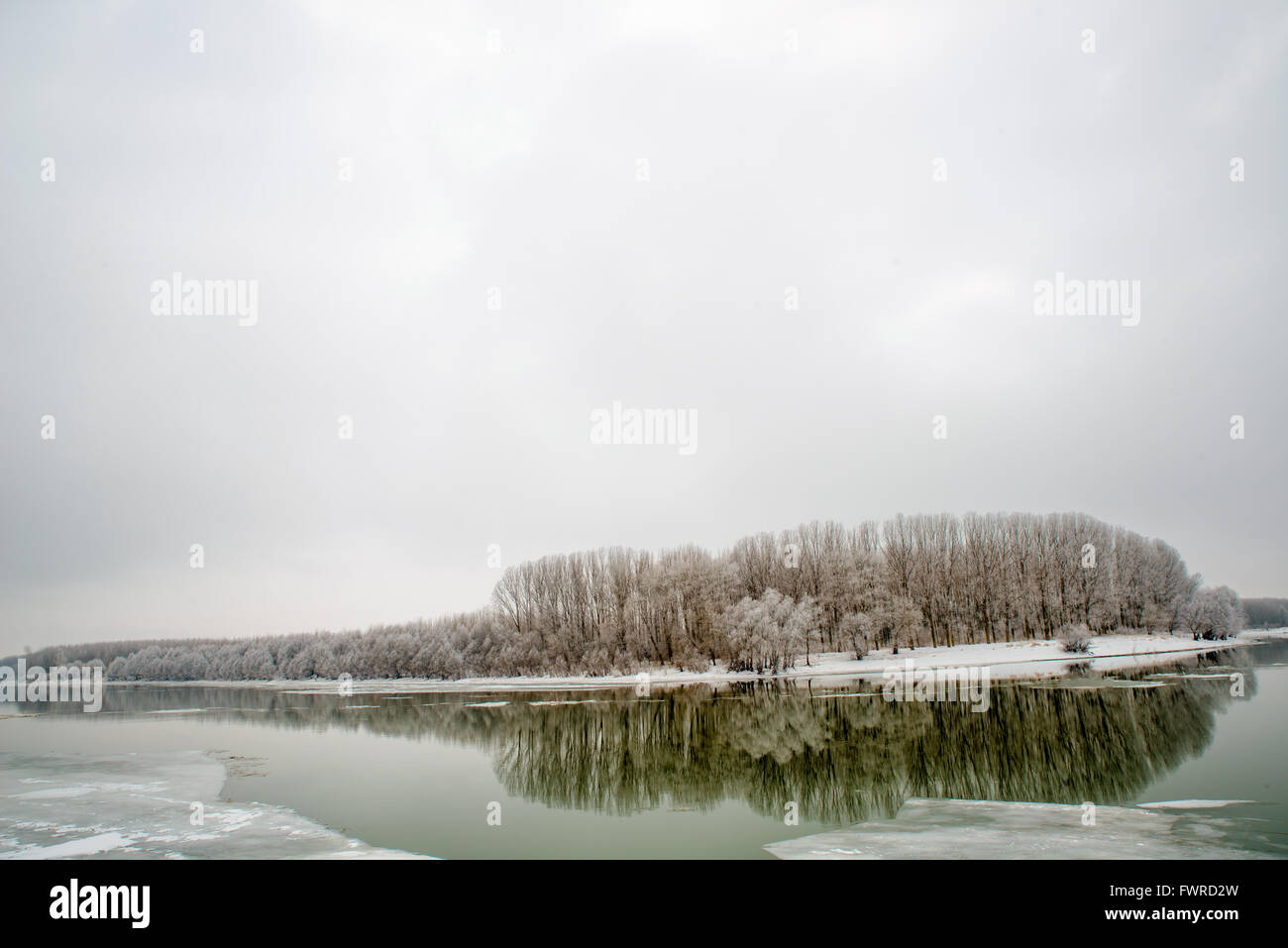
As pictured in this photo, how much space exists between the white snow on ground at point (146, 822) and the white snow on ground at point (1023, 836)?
7.12m

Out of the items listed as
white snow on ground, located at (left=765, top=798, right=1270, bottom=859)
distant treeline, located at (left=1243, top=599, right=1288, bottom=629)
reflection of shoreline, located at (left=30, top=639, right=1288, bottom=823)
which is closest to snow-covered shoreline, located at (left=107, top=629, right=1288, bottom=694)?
reflection of shoreline, located at (left=30, top=639, right=1288, bottom=823)

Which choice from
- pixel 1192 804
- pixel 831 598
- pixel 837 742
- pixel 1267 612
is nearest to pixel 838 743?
pixel 837 742

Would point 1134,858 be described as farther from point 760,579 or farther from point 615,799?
point 760,579

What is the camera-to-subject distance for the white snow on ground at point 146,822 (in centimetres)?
1139

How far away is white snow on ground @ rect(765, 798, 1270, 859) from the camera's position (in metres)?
9.73

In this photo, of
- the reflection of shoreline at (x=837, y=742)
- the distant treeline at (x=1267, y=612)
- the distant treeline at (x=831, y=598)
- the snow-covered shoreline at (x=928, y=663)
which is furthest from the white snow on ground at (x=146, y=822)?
the distant treeline at (x=1267, y=612)

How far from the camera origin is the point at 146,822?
13.9 metres

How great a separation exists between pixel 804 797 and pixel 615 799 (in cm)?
422

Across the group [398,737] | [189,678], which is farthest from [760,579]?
[189,678]

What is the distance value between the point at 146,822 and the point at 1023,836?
16146 mm

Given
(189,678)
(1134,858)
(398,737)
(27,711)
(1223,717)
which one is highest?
(1134,858)

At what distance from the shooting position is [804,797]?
49.8ft

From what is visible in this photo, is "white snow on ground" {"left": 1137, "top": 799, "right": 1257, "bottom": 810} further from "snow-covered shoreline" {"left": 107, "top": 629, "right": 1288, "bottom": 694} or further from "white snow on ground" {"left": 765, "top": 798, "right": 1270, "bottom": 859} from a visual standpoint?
"snow-covered shoreline" {"left": 107, "top": 629, "right": 1288, "bottom": 694}
